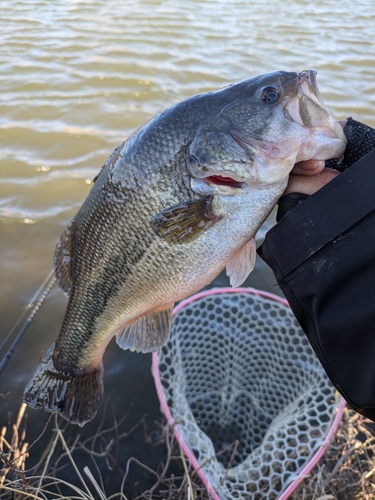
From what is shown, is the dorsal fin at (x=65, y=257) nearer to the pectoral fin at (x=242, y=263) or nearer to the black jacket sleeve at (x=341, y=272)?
the pectoral fin at (x=242, y=263)

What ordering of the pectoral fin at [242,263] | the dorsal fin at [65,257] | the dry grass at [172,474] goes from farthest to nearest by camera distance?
1. the dry grass at [172,474]
2. the dorsal fin at [65,257]
3. the pectoral fin at [242,263]

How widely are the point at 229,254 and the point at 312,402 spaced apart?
1326 mm

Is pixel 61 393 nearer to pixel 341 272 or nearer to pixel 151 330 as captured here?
pixel 151 330

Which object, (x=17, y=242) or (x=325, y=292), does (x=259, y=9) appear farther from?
(x=325, y=292)

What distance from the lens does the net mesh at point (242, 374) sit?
2.64m

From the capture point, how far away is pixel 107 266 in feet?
6.11

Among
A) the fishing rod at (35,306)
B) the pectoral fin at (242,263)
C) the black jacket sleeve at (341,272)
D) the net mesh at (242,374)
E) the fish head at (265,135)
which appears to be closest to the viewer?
the black jacket sleeve at (341,272)

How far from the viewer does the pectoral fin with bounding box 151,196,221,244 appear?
1.65 meters

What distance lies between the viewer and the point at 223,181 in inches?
65.9

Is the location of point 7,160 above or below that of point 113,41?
below

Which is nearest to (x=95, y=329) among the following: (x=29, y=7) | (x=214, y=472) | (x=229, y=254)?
(x=229, y=254)

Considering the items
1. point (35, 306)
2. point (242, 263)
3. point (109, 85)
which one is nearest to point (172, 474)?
point (242, 263)

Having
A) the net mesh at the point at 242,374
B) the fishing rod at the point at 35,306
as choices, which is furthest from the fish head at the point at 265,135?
the fishing rod at the point at 35,306

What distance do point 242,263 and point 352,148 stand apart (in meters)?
0.64
